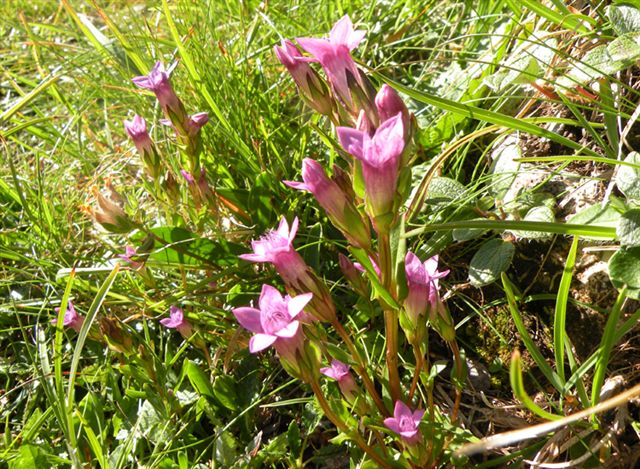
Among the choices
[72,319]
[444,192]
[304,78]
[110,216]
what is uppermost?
[304,78]

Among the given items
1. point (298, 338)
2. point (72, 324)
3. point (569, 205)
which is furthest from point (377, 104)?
point (72, 324)

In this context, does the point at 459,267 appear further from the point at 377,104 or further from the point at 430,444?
the point at 377,104

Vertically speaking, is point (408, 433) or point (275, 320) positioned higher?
point (275, 320)

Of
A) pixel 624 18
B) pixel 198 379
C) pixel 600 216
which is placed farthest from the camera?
pixel 198 379

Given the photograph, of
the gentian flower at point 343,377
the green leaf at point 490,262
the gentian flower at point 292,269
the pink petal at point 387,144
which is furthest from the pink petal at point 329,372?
the pink petal at point 387,144

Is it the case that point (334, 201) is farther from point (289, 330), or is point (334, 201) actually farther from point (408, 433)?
point (408, 433)

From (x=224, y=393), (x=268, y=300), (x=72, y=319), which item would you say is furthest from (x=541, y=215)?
(x=72, y=319)

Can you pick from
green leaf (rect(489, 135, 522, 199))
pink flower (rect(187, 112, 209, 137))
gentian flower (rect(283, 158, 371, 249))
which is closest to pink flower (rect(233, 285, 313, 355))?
gentian flower (rect(283, 158, 371, 249))

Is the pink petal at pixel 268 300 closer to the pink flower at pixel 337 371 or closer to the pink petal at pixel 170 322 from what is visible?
the pink flower at pixel 337 371

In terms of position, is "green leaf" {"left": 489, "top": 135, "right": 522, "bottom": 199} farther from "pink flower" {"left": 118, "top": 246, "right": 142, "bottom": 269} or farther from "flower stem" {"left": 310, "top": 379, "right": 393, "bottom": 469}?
"pink flower" {"left": 118, "top": 246, "right": 142, "bottom": 269}
